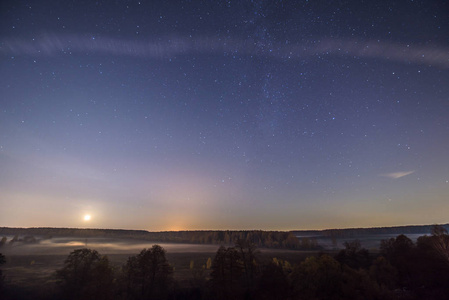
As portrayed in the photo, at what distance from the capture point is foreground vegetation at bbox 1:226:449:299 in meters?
44.5

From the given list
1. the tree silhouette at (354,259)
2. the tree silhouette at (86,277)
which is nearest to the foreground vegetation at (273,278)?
the tree silhouette at (86,277)

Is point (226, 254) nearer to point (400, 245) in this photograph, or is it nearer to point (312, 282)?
point (312, 282)

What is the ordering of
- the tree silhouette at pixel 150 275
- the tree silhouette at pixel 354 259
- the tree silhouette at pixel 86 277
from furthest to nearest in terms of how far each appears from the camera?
the tree silhouette at pixel 354 259 < the tree silhouette at pixel 150 275 < the tree silhouette at pixel 86 277

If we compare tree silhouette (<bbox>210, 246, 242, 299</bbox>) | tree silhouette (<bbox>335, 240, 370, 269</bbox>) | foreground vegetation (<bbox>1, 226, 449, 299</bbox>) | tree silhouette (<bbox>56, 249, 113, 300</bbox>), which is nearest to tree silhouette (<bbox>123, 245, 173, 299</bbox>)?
foreground vegetation (<bbox>1, 226, 449, 299</bbox>)

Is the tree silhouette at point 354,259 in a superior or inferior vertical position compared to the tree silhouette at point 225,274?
inferior

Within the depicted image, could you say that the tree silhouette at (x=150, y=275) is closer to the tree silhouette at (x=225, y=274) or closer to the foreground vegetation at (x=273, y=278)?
the foreground vegetation at (x=273, y=278)

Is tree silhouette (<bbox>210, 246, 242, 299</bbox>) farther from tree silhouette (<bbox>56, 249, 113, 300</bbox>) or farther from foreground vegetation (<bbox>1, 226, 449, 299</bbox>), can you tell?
tree silhouette (<bbox>56, 249, 113, 300</bbox>)

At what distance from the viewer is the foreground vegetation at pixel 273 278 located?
146ft

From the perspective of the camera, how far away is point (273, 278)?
146 feet

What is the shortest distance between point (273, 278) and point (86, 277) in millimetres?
42192

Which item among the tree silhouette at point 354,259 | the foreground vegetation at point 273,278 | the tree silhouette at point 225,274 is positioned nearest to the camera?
the foreground vegetation at point 273,278

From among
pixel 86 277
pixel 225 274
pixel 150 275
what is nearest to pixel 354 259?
pixel 225 274

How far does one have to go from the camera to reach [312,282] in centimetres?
4625

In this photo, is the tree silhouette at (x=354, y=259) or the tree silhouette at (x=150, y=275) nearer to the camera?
the tree silhouette at (x=150, y=275)
